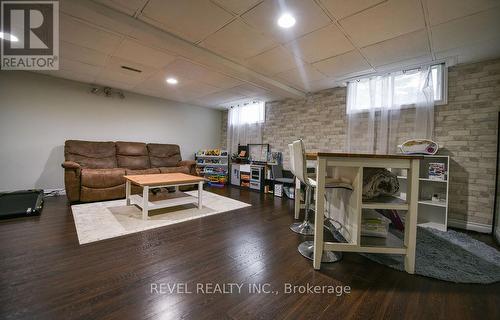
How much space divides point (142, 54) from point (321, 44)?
7.47ft

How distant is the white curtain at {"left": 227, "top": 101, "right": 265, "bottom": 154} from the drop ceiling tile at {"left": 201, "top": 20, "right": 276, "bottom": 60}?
231cm

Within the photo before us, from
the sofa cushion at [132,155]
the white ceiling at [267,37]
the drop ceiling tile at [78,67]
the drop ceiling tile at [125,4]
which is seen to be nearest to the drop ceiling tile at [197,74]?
the white ceiling at [267,37]

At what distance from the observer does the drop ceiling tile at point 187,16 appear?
70.8 inches

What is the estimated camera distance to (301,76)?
3332 millimetres

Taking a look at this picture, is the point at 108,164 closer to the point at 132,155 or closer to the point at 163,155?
the point at 132,155

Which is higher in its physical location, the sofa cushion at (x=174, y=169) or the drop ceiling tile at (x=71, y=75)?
the drop ceiling tile at (x=71, y=75)

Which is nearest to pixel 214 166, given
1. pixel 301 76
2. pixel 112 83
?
pixel 112 83

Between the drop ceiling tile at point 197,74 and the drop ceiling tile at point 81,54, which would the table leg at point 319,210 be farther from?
the drop ceiling tile at point 81,54

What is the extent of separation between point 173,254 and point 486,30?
3.65 metres

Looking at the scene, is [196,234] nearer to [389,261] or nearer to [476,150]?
[389,261]

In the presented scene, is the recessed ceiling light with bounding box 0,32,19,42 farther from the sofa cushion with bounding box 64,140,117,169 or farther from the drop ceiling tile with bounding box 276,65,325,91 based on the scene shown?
the drop ceiling tile with bounding box 276,65,325,91

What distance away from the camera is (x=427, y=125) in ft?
9.12

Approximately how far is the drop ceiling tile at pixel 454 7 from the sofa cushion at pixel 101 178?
14.5 ft

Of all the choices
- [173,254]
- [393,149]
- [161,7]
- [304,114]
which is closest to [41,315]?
[173,254]
